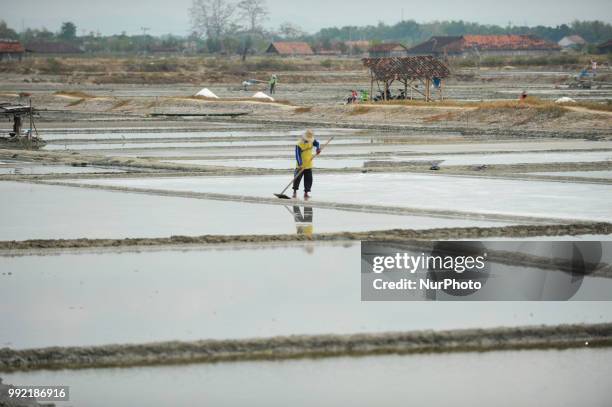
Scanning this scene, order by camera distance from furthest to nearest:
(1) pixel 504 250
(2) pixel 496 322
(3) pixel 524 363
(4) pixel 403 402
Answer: (1) pixel 504 250 < (2) pixel 496 322 < (3) pixel 524 363 < (4) pixel 403 402

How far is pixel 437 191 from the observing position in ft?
54.8

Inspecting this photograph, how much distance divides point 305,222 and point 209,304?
178 inches

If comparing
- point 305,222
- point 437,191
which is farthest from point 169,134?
point 305,222

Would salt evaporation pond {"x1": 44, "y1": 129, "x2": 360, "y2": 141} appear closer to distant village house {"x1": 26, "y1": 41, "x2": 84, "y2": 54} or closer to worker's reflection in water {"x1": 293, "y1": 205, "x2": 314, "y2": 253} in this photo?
worker's reflection in water {"x1": 293, "y1": 205, "x2": 314, "y2": 253}

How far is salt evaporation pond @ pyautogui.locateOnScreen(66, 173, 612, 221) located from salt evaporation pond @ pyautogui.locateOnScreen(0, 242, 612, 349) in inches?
147

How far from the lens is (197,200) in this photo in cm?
1625

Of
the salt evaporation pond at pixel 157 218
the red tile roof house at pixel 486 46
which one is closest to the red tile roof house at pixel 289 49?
the red tile roof house at pixel 486 46

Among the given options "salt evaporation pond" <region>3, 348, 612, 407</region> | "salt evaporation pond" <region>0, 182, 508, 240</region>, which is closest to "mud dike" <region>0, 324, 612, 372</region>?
"salt evaporation pond" <region>3, 348, 612, 407</region>

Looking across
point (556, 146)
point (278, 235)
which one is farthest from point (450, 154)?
point (278, 235)

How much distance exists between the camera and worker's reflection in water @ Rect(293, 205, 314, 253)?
42.1 feet

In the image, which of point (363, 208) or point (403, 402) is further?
point (363, 208)

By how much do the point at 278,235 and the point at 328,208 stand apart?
2446 millimetres

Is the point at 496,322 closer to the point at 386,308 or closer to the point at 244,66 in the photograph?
the point at 386,308

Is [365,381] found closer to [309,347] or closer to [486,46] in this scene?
[309,347]
